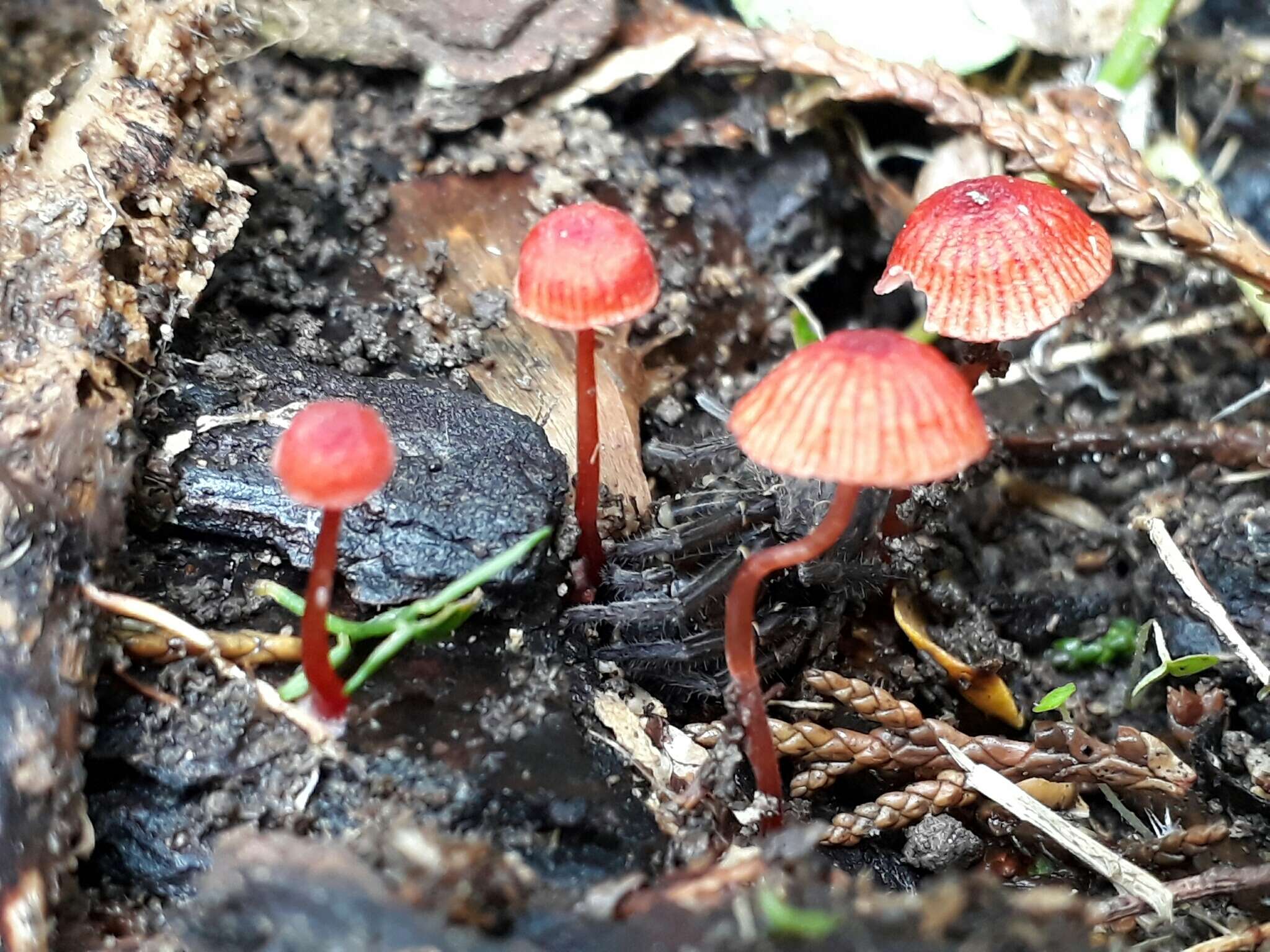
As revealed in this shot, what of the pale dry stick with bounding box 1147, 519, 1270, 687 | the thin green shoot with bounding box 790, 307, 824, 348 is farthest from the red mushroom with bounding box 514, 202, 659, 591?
the pale dry stick with bounding box 1147, 519, 1270, 687

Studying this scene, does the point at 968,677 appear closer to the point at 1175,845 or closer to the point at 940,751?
the point at 940,751

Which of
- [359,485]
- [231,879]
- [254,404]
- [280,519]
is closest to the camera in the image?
[231,879]

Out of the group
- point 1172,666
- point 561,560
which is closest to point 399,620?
point 561,560

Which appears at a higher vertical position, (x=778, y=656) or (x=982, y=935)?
(x=982, y=935)

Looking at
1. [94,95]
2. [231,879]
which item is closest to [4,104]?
[94,95]

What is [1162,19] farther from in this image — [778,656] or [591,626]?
[591,626]

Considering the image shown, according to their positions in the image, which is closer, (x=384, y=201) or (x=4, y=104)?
(x=384, y=201)

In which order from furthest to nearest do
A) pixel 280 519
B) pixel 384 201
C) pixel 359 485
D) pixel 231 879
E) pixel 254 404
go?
pixel 384 201 → pixel 254 404 → pixel 280 519 → pixel 359 485 → pixel 231 879

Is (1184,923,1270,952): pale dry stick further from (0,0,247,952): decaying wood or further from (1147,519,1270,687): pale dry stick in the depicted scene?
(0,0,247,952): decaying wood
